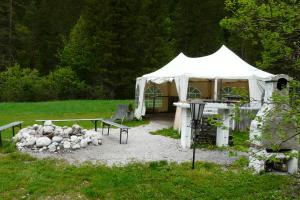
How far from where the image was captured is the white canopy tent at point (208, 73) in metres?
12.4

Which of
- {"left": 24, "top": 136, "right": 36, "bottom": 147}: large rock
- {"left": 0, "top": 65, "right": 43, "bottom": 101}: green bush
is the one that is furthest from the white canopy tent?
{"left": 0, "top": 65, "right": 43, "bottom": 101}: green bush

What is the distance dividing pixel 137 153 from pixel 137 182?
2.55 metres

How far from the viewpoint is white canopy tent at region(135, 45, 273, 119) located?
40.5ft

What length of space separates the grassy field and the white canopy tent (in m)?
5.84

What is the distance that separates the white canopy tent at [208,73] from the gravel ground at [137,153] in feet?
10.6

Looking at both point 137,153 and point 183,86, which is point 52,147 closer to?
point 137,153

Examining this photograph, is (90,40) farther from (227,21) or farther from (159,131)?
(227,21)

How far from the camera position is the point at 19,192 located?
17.6 feet

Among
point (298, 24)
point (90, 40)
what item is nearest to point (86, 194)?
point (298, 24)

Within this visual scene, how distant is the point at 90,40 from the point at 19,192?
25062 millimetres

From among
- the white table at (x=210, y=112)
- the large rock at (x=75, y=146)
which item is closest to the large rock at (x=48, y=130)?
the large rock at (x=75, y=146)

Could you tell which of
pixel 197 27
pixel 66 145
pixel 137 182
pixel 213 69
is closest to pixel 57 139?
pixel 66 145

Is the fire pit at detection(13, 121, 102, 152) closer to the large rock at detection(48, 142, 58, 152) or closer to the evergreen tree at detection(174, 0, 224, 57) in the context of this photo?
the large rock at detection(48, 142, 58, 152)

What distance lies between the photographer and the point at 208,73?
42.3 feet
